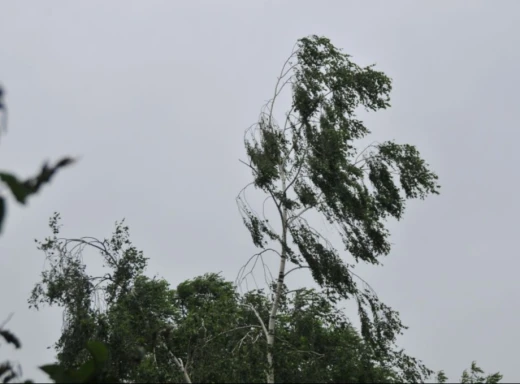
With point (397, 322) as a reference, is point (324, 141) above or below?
above

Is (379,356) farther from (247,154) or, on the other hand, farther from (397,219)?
(247,154)

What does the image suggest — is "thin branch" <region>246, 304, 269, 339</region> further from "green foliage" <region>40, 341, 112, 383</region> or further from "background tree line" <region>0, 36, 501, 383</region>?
"green foliage" <region>40, 341, 112, 383</region>

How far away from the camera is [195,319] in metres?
20.6

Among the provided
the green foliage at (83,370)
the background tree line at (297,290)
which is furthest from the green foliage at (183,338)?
the green foliage at (83,370)

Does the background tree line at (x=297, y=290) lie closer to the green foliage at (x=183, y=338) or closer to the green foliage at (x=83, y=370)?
the green foliage at (x=183, y=338)

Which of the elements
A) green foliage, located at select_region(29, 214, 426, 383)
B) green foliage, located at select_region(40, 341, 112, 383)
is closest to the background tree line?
green foliage, located at select_region(29, 214, 426, 383)

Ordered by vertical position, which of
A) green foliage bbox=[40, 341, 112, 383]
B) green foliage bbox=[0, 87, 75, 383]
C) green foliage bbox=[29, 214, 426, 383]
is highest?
green foliage bbox=[29, 214, 426, 383]

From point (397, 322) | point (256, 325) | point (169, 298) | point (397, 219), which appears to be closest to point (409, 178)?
point (397, 219)

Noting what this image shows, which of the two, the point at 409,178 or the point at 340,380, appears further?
the point at 409,178

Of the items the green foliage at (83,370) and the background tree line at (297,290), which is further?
the background tree line at (297,290)

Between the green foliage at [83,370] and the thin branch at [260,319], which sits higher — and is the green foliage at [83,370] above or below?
below

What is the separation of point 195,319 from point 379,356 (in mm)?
4024

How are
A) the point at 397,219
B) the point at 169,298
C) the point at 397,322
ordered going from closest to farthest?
the point at 397,322
the point at 397,219
the point at 169,298

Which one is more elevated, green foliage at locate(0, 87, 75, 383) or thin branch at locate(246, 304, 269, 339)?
thin branch at locate(246, 304, 269, 339)
